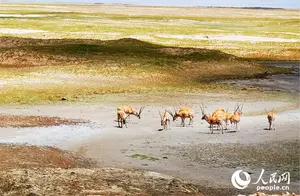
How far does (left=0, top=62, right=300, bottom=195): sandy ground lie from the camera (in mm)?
17094

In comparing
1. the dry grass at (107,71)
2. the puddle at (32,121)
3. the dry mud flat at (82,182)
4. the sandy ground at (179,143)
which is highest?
the dry grass at (107,71)

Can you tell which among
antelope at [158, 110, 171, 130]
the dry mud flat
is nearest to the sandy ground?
antelope at [158, 110, 171, 130]

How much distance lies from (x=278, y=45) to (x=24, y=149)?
59.2 m

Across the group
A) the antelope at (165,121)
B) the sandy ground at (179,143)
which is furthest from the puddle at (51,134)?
the antelope at (165,121)

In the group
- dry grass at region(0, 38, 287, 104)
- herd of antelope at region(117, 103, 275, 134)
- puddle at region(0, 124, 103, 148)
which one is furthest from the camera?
A: dry grass at region(0, 38, 287, 104)

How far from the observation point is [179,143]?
20.9 m

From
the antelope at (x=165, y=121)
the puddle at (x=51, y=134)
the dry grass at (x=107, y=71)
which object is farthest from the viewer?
the dry grass at (x=107, y=71)

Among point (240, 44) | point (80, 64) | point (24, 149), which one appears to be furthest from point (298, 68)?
point (24, 149)

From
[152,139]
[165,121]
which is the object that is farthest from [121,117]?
[152,139]

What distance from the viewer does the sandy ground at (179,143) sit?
17.1 meters

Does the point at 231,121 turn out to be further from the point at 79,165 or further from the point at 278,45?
the point at 278,45

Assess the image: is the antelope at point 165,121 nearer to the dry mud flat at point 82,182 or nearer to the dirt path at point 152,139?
the dirt path at point 152,139

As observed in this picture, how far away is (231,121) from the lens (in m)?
23.1

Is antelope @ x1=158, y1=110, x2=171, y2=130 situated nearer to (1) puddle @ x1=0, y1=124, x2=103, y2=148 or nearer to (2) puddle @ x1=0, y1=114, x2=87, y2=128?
(1) puddle @ x1=0, y1=124, x2=103, y2=148
